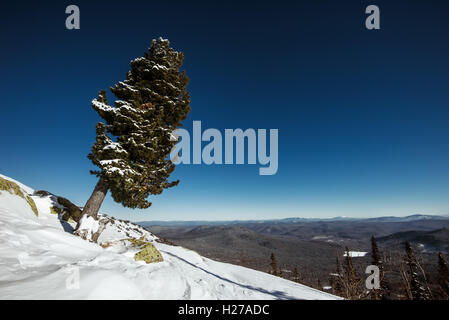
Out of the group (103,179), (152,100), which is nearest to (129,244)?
(103,179)

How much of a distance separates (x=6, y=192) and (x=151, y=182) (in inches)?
232

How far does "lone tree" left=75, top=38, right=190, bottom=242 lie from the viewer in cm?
863

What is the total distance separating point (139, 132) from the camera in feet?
30.3

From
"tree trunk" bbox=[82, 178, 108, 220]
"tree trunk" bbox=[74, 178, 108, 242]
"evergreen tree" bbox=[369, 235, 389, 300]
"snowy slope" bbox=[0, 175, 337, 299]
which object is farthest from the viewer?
"tree trunk" bbox=[82, 178, 108, 220]

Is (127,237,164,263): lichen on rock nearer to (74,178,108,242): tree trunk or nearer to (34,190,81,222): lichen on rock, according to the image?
(74,178,108,242): tree trunk

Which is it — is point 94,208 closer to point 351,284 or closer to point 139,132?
point 139,132

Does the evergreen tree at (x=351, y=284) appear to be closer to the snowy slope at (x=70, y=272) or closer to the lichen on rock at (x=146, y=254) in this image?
the snowy slope at (x=70, y=272)

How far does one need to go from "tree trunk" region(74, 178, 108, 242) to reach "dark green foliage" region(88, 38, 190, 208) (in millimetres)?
442

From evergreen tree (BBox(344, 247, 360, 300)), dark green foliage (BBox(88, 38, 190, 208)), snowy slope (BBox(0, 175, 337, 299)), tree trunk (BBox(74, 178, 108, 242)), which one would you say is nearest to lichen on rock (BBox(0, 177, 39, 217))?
snowy slope (BBox(0, 175, 337, 299))

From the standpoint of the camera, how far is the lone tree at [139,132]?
28.3 ft

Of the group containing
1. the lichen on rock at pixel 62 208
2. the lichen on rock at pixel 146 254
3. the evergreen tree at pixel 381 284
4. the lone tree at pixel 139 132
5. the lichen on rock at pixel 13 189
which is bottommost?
the evergreen tree at pixel 381 284

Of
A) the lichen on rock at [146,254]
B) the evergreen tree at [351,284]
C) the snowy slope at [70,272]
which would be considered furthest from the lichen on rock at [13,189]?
the evergreen tree at [351,284]

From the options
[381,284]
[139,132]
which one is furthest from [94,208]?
[381,284]
